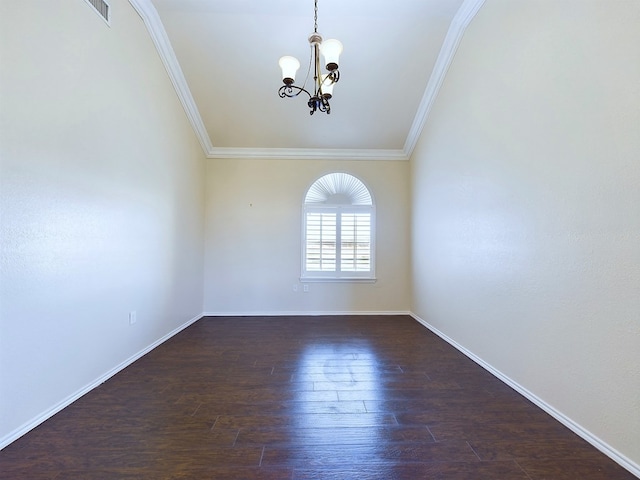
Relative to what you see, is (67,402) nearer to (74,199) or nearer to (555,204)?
(74,199)

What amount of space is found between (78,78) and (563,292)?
368 centimetres

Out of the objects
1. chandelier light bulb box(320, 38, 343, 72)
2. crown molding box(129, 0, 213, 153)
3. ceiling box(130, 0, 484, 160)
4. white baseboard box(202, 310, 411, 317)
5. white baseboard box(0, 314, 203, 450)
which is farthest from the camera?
white baseboard box(202, 310, 411, 317)

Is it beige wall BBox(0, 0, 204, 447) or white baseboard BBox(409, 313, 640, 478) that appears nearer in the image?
white baseboard BBox(409, 313, 640, 478)

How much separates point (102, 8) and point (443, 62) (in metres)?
3.46

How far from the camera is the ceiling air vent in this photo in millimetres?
2344

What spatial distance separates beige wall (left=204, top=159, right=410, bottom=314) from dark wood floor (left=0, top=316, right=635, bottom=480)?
6.59 ft

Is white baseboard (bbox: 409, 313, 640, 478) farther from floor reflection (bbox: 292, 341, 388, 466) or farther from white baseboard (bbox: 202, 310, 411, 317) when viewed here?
white baseboard (bbox: 202, 310, 411, 317)

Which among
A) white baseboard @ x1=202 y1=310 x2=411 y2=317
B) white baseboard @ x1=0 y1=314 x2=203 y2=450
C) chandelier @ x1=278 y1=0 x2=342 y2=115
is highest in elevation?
chandelier @ x1=278 y1=0 x2=342 y2=115

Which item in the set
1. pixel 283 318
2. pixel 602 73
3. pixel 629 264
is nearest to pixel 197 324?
pixel 283 318

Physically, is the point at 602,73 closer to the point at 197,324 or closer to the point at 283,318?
the point at 283,318

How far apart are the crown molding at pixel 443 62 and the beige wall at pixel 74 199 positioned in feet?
10.7

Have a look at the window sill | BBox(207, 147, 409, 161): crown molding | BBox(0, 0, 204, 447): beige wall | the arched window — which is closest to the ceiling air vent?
BBox(0, 0, 204, 447): beige wall

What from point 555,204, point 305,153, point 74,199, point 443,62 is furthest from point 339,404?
point 305,153

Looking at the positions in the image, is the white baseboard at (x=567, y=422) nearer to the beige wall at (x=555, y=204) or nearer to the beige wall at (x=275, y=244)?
the beige wall at (x=555, y=204)
